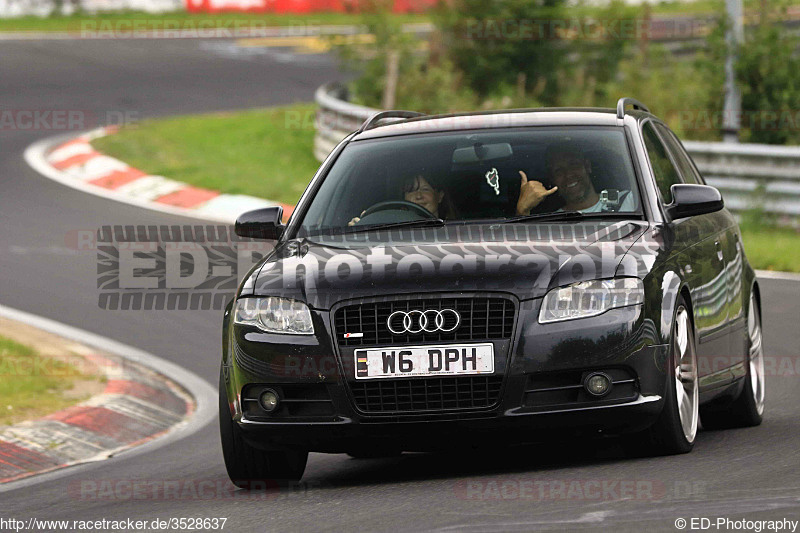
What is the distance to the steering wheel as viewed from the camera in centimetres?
750

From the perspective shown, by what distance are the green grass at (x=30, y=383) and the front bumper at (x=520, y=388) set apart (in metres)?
3.17

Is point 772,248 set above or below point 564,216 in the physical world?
below

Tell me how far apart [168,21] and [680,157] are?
3878cm

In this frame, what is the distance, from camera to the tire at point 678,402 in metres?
6.61

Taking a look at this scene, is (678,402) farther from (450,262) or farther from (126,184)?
(126,184)

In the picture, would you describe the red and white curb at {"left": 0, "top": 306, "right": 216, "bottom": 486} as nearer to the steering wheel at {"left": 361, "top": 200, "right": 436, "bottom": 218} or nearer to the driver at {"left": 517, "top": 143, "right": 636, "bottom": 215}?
the steering wheel at {"left": 361, "top": 200, "right": 436, "bottom": 218}

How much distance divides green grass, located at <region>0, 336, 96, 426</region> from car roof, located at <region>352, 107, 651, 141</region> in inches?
112

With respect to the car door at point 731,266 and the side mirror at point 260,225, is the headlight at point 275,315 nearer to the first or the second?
the side mirror at point 260,225

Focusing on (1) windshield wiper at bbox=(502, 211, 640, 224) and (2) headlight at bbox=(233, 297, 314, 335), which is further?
(1) windshield wiper at bbox=(502, 211, 640, 224)

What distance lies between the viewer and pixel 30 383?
33.3 ft

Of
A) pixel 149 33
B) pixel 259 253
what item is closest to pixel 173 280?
pixel 259 253

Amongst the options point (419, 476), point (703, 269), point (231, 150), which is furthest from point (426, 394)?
point (231, 150)

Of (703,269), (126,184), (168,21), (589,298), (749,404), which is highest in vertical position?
(589,298)

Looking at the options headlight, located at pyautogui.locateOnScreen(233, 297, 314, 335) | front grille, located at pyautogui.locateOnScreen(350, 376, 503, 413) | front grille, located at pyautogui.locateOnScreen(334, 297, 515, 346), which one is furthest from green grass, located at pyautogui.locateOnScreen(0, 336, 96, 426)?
Result: front grille, located at pyautogui.locateOnScreen(334, 297, 515, 346)
